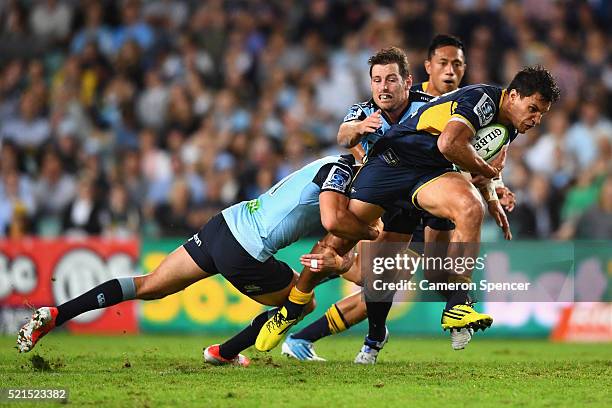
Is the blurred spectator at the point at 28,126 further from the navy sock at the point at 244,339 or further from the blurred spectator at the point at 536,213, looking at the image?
the navy sock at the point at 244,339

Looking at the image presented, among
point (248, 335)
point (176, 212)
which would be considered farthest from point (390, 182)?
point (176, 212)

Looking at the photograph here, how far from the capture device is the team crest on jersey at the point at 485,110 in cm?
783

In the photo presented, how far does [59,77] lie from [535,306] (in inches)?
358

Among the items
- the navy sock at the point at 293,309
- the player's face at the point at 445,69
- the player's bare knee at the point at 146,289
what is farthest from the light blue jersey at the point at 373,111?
the player's bare knee at the point at 146,289

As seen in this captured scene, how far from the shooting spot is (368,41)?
17000 millimetres

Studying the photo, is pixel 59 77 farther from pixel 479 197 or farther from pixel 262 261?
pixel 479 197

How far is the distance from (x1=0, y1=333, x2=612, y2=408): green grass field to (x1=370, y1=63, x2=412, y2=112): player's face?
2.19 metres

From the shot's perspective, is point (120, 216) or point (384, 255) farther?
point (120, 216)

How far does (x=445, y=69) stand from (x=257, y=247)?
2869 millimetres

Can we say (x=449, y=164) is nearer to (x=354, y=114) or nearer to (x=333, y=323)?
(x=354, y=114)

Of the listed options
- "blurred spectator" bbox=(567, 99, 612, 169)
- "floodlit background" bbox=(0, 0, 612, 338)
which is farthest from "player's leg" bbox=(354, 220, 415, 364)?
"blurred spectator" bbox=(567, 99, 612, 169)

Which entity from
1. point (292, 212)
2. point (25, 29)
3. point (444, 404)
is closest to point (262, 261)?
point (292, 212)

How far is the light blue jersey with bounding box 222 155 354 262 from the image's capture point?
820cm

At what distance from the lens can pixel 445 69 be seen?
9844mm
